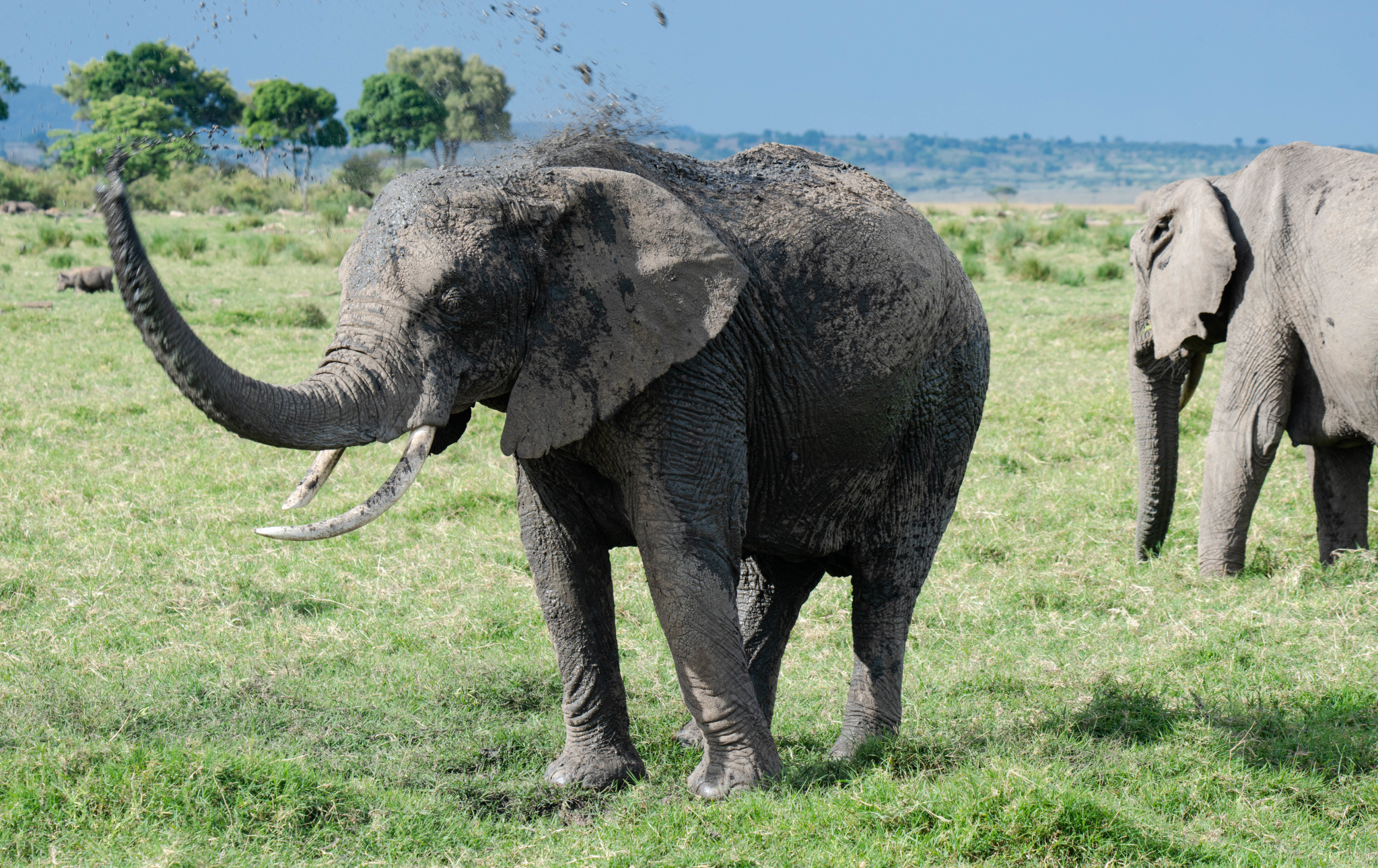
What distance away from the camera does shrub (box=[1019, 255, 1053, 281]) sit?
787 inches

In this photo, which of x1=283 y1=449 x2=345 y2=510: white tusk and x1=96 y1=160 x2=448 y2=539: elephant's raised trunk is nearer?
x1=96 y1=160 x2=448 y2=539: elephant's raised trunk

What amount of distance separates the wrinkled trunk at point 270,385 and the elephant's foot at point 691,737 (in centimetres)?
197

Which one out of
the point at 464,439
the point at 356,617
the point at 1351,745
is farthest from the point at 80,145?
the point at 1351,745

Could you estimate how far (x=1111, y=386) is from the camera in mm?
11219

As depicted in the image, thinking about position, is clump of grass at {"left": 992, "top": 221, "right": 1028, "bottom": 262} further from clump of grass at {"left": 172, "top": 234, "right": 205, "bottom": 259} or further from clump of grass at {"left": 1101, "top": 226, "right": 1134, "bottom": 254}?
clump of grass at {"left": 172, "top": 234, "right": 205, "bottom": 259}

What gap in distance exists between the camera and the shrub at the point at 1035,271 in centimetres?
2000

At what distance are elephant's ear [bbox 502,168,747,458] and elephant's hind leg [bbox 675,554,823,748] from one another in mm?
1399

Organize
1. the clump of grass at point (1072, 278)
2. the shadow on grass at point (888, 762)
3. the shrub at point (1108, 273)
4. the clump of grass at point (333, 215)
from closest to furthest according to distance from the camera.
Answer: the shadow on grass at point (888, 762) → the clump of grass at point (1072, 278) → the shrub at point (1108, 273) → the clump of grass at point (333, 215)

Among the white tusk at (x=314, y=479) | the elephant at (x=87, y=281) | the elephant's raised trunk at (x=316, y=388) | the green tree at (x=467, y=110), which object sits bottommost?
the elephant at (x=87, y=281)

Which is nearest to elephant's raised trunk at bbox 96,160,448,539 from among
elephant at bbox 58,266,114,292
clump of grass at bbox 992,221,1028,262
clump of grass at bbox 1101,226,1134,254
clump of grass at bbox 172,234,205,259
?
elephant at bbox 58,266,114,292

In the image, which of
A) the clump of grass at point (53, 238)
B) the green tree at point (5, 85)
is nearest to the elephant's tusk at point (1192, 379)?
the clump of grass at point (53, 238)

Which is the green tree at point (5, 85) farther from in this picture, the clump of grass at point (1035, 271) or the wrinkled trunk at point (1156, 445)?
the wrinkled trunk at point (1156, 445)

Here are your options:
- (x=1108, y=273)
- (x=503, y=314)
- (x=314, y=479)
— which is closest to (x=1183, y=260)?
(x=503, y=314)

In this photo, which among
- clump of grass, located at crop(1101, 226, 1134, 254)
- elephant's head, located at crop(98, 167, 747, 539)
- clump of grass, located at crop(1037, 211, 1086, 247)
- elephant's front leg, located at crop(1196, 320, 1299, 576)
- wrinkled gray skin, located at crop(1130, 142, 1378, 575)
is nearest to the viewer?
elephant's head, located at crop(98, 167, 747, 539)
